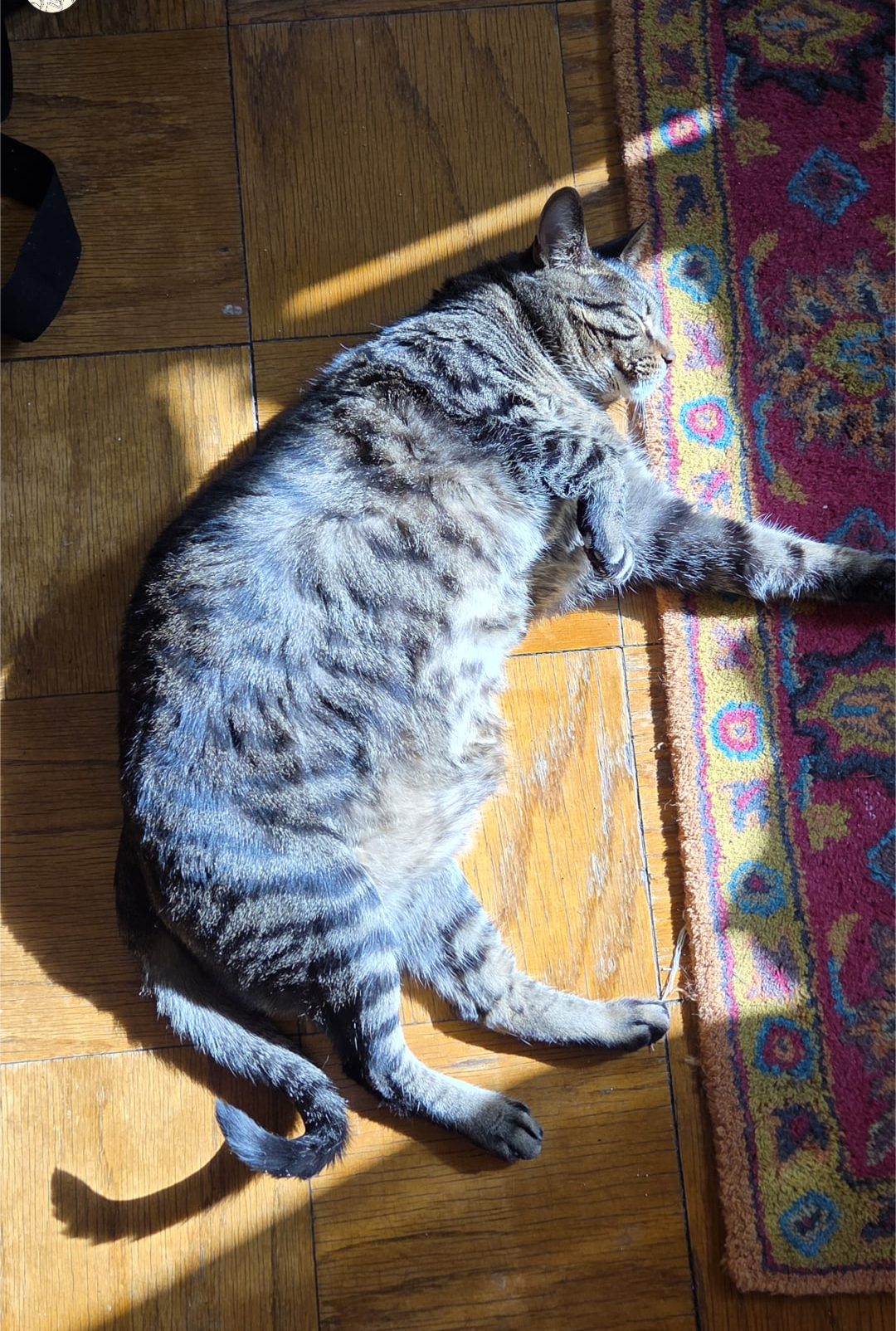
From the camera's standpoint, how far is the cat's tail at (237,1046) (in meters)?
1.28

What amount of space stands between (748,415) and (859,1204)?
3.54ft

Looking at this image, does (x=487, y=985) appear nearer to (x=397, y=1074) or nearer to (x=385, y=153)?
(x=397, y=1074)

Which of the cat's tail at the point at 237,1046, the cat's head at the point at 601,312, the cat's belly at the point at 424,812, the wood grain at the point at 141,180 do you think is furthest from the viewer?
the wood grain at the point at 141,180

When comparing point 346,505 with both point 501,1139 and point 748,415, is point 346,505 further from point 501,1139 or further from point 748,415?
point 501,1139

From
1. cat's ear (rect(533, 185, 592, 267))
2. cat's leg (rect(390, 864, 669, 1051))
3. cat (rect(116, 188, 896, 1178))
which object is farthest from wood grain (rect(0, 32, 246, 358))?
cat's leg (rect(390, 864, 669, 1051))

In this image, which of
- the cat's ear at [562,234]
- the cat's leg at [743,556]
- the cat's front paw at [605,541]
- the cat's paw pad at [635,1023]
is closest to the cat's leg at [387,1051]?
the cat's paw pad at [635,1023]

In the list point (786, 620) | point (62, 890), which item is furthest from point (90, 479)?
point (786, 620)

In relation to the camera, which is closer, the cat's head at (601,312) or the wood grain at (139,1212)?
the wood grain at (139,1212)

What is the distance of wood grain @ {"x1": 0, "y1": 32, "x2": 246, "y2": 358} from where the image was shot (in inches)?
65.3

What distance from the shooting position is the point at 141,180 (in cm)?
169

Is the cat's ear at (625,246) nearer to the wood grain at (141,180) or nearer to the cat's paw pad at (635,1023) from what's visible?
the wood grain at (141,180)

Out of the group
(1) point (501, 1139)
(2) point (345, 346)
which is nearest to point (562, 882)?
(1) point (501, 1139)

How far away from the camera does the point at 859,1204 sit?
1413 millimetres

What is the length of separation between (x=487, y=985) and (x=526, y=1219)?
0.99ft
